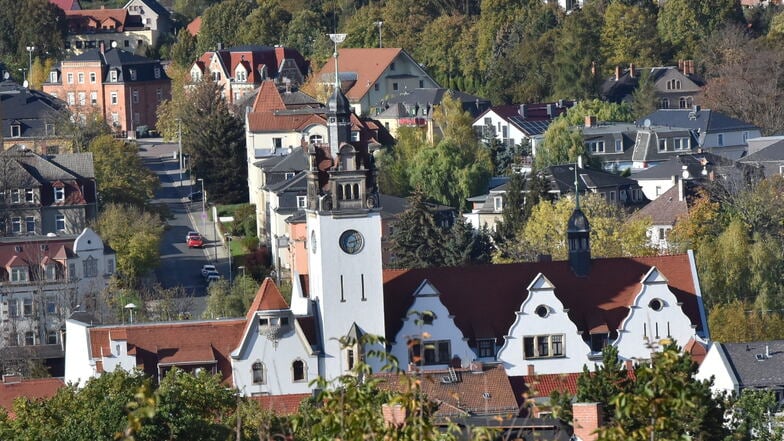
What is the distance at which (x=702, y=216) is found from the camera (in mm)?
83500

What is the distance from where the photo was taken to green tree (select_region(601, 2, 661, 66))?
124250 mm

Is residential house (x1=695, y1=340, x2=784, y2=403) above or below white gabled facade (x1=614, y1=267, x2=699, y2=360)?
below

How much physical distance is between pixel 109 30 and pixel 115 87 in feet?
68.7

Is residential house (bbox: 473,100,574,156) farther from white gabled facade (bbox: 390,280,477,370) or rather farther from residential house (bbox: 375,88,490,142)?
white gabled facade (bbox: 390,280,477,370)

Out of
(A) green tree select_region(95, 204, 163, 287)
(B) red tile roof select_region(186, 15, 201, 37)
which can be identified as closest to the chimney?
(A) green tree select_region(95, 204, 163, 287)

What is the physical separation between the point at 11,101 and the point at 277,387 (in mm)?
60525

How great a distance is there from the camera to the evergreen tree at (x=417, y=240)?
257 ft

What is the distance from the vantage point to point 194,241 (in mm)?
88688

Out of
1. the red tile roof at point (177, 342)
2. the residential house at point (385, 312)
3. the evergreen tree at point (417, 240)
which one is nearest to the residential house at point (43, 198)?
the evergreen tree at point (417, 240)

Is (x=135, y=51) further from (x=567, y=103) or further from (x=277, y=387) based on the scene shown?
(x=277, y=387)

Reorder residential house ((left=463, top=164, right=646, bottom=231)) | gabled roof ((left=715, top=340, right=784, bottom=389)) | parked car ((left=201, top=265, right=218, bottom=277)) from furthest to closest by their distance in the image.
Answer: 1. residential house ((left=463, top=164, right=646, bottom=231))
2. parked car ((left=201, top=265, right=218, bottom=277))
3. gabled roof ((left=715, top=340, right=784, bottom=389))

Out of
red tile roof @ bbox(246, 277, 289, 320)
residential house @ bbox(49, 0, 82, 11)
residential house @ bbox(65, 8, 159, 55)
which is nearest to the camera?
red tile roof @ bbox(246, 277, 289, 320)

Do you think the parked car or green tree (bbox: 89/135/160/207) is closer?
the parked car

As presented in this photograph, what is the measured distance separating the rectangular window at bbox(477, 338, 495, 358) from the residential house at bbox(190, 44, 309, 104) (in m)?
68.0
